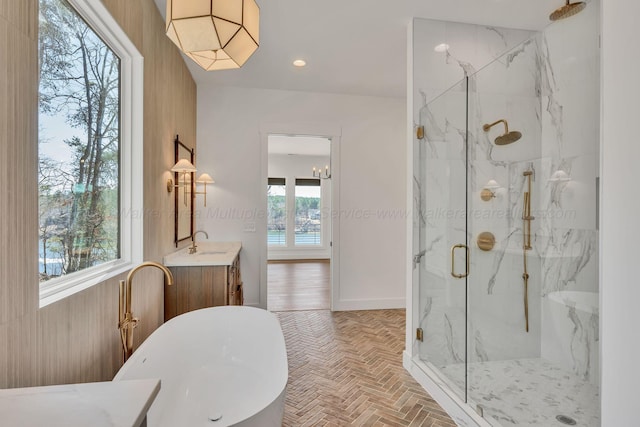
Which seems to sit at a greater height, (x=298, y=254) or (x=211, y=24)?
(x=211, y=24)

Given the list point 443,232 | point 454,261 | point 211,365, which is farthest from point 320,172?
point 211,365

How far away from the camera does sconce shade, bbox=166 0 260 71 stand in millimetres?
1365

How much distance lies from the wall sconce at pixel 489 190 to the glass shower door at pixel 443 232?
5.3 inches

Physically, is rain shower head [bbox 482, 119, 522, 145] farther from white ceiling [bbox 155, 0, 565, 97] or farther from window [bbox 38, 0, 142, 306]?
window [bbox 38, 0, 142, 306]

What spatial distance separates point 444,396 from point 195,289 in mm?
2198

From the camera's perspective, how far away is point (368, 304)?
14.5 feet

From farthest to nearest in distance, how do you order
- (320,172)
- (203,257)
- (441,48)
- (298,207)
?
(298,207) → (320,172) → (203,257) → (441,48)

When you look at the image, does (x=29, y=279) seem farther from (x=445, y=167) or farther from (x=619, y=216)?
(x=445, y=167)

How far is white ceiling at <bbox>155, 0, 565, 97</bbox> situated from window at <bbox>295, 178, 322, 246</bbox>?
15.5 feet

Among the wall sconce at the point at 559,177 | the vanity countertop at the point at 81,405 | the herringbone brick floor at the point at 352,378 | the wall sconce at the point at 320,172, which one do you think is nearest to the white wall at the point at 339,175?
the herringbone brick floor at the point at 352,378

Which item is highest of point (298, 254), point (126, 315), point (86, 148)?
point (86, 148)

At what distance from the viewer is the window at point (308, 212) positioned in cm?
887

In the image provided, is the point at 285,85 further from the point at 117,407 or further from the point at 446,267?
the point at 117,407

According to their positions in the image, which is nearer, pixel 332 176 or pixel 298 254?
pixel 332 176
